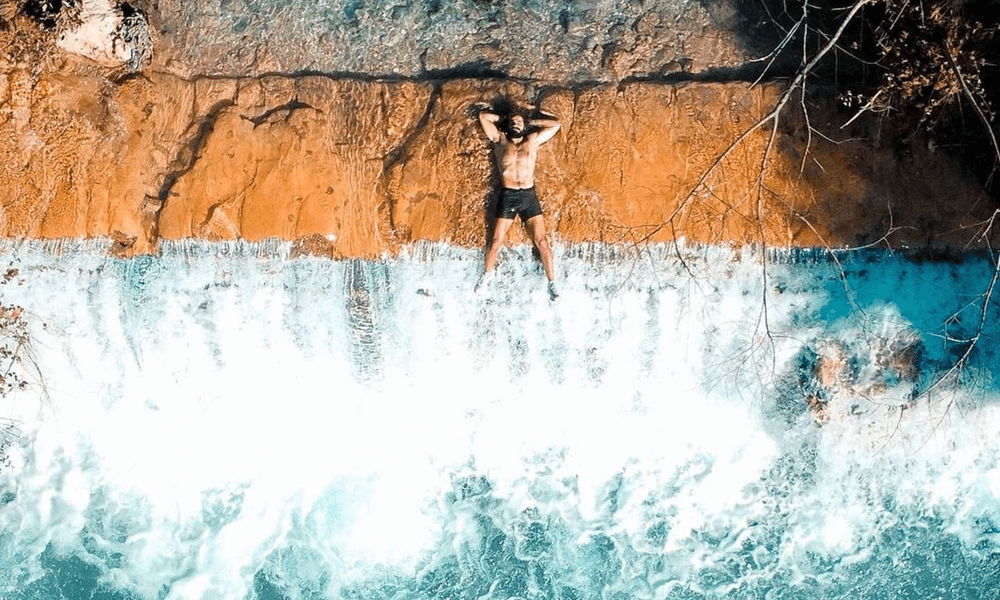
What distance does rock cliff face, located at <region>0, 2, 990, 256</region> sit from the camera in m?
5.73

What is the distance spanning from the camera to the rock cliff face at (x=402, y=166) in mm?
5727

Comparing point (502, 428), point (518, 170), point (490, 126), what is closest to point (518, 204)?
point (518, 170)

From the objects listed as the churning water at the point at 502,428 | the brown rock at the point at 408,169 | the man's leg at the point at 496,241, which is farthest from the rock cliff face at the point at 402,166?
the churning water at the point at 502,428

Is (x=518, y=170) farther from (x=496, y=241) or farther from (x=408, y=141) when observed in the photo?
(x=408, y=141)

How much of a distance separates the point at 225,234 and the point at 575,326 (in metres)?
2.74

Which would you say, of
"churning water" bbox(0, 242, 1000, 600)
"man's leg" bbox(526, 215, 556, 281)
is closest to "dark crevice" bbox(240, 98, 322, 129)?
"churning water" bbox(0, 242, 1000, 600)

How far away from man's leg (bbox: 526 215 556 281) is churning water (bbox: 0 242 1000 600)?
0.14 metres

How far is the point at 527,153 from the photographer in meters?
5.64

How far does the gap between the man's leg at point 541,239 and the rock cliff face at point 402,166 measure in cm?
14

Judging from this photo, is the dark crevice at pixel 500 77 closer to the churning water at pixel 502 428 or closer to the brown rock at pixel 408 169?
the brown rock at pixel 408 169

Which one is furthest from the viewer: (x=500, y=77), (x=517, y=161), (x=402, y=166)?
(x=500, y=77)

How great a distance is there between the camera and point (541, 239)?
18.7ft

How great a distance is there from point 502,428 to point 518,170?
2014 millimetres

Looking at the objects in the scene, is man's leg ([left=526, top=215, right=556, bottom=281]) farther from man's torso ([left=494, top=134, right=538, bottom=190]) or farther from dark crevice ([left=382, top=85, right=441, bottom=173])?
dark crevice ([left=382, top=85, right=441, bottom=173])
